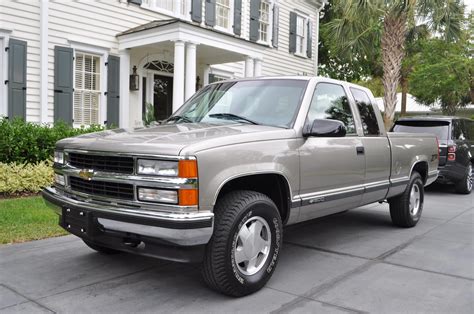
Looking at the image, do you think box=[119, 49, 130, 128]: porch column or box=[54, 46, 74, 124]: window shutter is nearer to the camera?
box=[54, 46, 74, 124]: window shutter

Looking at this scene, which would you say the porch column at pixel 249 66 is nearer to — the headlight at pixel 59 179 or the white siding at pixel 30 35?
the white siding at pixel 30 35

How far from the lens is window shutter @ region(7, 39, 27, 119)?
33.2 ft

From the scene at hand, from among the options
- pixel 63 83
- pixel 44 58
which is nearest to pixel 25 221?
pixel 63 83

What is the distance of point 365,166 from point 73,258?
3352mm

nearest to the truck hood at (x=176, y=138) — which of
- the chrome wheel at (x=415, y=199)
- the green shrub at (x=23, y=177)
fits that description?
the chrome wheel at (x=415, y=199)

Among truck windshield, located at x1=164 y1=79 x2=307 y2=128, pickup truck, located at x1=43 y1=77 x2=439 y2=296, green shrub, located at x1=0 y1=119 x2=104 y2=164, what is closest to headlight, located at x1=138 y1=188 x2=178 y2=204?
pickup truck, located at x1=43 y1=77 x2=439 y2=296

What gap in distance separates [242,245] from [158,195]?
0.85 metres

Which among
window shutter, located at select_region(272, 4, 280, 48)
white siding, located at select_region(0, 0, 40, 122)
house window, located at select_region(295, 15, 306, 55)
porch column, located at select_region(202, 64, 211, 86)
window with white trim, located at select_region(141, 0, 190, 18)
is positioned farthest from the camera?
house window, located at select_region(295, 15, 306, 55)

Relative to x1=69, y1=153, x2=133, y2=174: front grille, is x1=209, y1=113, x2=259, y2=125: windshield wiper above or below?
above

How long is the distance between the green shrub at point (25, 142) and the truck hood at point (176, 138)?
4.73 metres

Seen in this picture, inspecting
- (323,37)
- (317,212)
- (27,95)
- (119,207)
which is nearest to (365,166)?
(317,212)

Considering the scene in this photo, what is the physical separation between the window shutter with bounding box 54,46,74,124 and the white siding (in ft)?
1.31

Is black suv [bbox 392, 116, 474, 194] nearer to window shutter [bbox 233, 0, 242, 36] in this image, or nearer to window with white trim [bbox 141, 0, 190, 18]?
window shutter [bbox 233, 0, 242, 36]

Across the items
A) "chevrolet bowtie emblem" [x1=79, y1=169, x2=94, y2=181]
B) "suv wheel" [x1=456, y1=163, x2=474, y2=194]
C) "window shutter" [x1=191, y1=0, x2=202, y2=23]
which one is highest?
"window shutter" [x1=191, y1=0, x2=202, y2=23]
